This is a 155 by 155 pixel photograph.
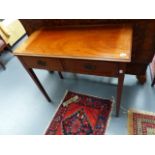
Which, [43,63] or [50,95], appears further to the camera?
[50,95]

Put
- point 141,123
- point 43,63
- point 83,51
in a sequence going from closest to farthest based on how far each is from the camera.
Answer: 1. point 83,51
2. point 43,63
3. point 141,123

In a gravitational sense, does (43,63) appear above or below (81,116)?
above

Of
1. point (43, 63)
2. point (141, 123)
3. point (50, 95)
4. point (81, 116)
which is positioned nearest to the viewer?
point (43, 63)

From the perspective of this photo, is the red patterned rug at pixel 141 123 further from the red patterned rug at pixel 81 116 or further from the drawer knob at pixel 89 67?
the drawer knob at pixel 89 67

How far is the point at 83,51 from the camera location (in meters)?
0.93

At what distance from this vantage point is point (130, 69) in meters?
1.47

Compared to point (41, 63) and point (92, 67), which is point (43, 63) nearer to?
point (41, 63)

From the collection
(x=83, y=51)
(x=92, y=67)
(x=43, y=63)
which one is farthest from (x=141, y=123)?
(x=43, y=63)

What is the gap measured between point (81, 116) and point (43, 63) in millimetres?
676

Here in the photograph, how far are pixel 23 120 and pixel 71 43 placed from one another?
40.1 inches

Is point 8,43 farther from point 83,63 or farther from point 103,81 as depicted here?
point 83,63

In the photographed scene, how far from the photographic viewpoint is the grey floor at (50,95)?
1411 millimetres

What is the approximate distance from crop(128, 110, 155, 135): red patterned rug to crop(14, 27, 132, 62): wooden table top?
738 mm
